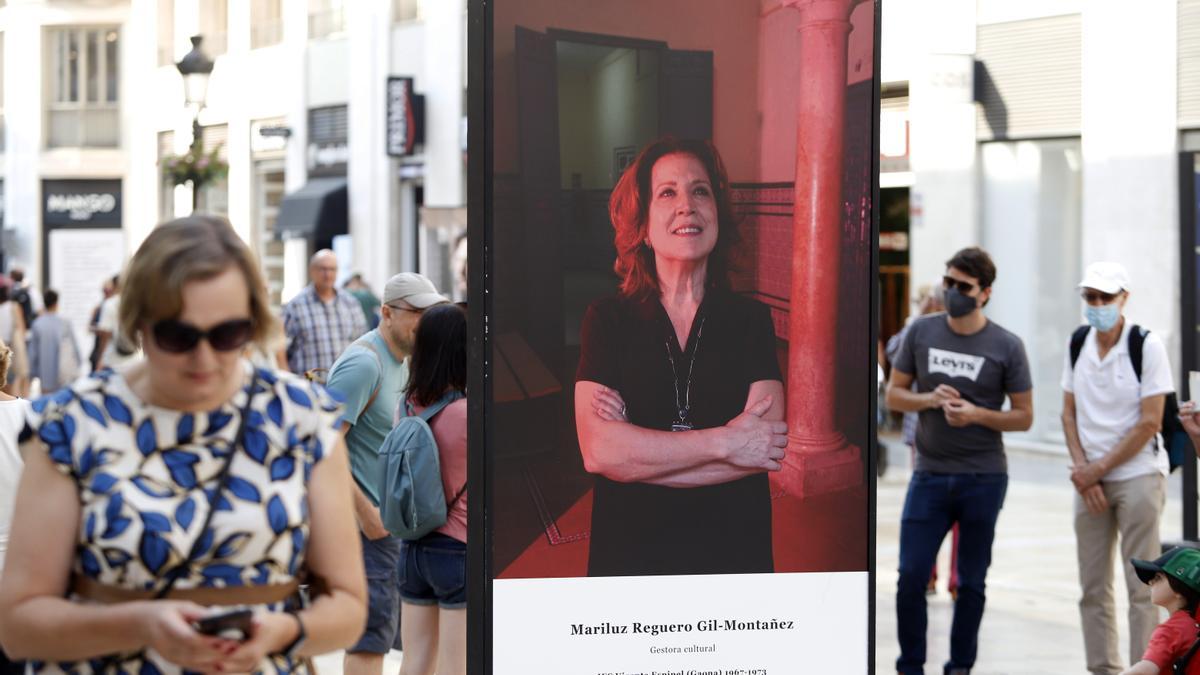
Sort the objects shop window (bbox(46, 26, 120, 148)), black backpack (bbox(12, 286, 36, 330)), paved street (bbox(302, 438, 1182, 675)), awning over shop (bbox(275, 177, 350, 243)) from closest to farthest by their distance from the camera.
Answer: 1. paved street (bbox(302, 438, 1182, 675))
2. black backpack (bbox(12, 286, 36, 330))
3. awning over shop (bbox(275, 177, 350, 243))
4. shop window (bbox(46, 26, 120, 148))

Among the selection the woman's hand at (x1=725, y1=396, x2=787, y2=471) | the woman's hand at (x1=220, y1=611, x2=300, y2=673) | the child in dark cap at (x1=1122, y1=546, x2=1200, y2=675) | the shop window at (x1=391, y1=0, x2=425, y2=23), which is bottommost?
the child in dark cap at (x1=1122, y1=546, x2=1200, y2=675)

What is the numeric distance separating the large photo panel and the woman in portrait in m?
1.58

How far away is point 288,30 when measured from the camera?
33688 mm

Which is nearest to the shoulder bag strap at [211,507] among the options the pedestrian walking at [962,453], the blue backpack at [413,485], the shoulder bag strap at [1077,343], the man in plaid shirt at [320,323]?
the blue backpack at [413,485]

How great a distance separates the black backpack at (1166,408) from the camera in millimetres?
7590

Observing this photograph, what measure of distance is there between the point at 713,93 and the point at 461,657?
7.62 feet

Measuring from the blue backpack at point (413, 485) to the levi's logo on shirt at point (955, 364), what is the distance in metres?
2.77

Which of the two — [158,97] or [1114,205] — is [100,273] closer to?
[158,97]

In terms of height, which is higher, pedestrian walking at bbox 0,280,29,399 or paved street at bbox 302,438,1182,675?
pedestrian walking at bbox 0,280,29,399

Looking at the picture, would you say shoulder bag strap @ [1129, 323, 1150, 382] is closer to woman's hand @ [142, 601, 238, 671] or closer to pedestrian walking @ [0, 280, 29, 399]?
woman's hand @ [142, 601, 238, 671]

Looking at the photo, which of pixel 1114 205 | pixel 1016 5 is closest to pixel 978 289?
pixel 1114 205

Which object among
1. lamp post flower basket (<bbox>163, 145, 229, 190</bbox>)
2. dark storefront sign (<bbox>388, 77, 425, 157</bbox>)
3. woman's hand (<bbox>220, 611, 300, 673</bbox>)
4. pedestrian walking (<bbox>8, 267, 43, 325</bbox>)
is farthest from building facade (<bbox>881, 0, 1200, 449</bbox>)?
woman's hand (<bbox>220, 611, 300, 673</bbox>)

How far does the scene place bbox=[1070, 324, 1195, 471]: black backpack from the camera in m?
7.59

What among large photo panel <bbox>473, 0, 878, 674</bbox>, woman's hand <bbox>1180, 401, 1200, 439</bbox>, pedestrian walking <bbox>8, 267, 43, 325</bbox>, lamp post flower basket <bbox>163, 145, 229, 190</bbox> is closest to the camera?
large photo panel <bbox>473, 0, 878, 674</bbox>
